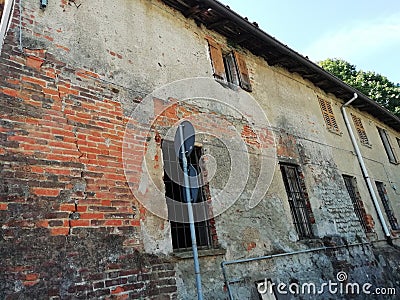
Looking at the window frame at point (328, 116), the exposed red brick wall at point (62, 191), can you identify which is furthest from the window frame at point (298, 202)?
the exposed red brick wall at point (62, 191)

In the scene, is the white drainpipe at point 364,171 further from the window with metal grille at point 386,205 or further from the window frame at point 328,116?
the window with metal grille at point 386,205

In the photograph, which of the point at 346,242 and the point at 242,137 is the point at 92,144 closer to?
the point at 242,137

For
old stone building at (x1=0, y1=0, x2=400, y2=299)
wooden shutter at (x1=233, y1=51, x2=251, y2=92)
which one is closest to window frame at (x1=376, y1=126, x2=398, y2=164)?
old stone building at (x1=0, y1=0, x2=400, y2=299)

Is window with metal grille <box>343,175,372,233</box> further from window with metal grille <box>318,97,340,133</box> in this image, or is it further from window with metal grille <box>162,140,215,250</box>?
window with metal grille <box>162,140,215,250</box>

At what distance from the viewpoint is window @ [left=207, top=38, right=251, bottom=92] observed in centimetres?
657

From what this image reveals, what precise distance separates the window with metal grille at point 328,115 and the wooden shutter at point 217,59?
4.34m

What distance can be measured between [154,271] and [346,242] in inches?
217

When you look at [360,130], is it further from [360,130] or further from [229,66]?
[229,66]

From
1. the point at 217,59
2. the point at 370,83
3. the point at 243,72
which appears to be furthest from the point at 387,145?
the point at 370,83

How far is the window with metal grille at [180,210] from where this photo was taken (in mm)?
4422

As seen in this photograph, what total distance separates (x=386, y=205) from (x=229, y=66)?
745cm

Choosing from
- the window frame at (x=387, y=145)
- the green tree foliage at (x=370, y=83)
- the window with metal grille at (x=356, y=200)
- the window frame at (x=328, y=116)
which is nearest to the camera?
the window with metal grille at (x=356, y=200)

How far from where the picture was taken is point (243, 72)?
7184 mm

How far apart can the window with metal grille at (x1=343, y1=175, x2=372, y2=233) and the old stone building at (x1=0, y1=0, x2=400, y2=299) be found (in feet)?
0.29
